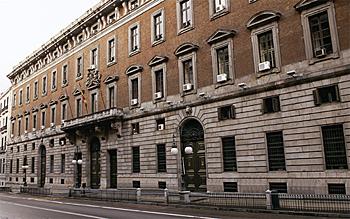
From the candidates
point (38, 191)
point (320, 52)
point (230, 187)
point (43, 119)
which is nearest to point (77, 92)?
point (43, 119)

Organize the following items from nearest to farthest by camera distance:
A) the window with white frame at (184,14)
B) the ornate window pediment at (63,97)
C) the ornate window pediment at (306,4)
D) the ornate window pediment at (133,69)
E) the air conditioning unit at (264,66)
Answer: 1. the ornate window pediment at (306,4)
2. the air conditioning unit at (264,66)
3. the window with white frame at (184,14)
4. the ornate window pediment at (133,69)
5. the ornate window pediment at (63,97)

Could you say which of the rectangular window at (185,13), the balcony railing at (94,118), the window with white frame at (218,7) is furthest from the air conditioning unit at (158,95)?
the window with white frame at (218,7)

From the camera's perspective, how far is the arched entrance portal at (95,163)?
111 ft

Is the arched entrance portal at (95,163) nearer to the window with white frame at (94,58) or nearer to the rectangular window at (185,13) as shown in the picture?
the window with white frame at (94,58)

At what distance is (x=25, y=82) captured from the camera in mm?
53625

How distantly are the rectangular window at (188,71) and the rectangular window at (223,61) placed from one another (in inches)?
105

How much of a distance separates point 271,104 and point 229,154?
4381 millimetres

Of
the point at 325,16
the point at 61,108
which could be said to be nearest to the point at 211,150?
the point at 325,16

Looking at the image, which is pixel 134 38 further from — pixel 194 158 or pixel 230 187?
pixel 230 187

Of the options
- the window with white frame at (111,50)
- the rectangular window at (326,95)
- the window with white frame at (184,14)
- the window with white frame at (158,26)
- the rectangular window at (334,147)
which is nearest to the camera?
the rectangular window at (334,147)

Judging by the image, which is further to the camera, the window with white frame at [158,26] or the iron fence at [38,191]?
the iron fence at [38,191]

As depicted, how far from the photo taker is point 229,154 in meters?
21.9

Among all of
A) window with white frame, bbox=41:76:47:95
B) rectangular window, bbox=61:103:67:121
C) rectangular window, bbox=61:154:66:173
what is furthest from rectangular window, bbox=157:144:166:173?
window with white frame, bbox=41:76:47:95

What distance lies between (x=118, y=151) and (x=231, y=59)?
14.1m
